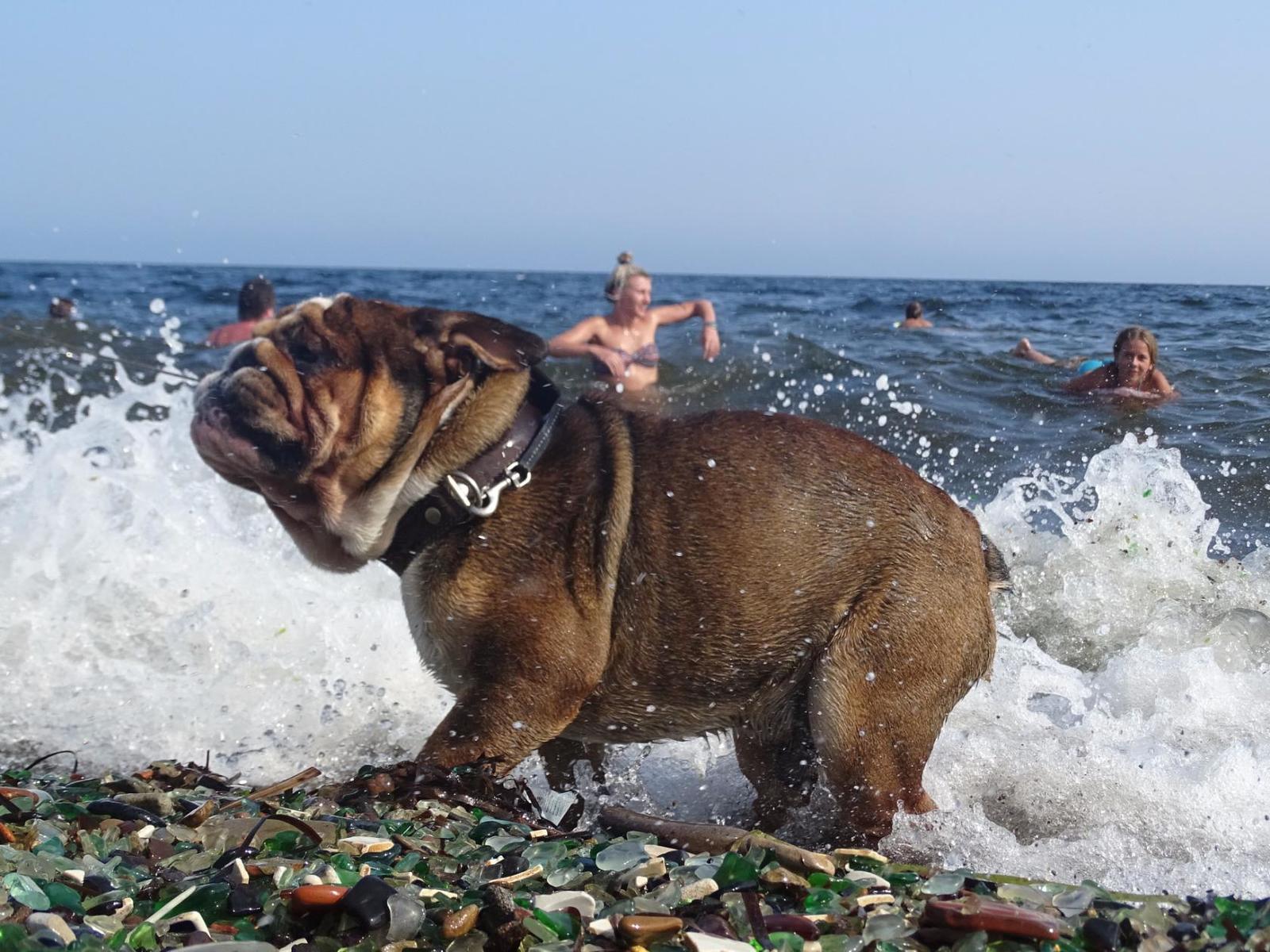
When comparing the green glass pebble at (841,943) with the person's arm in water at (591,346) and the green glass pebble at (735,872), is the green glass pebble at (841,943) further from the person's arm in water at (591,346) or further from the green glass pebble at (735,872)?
the person's arm in water at (591,346)

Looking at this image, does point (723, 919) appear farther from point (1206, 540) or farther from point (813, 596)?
point (1206, 540)

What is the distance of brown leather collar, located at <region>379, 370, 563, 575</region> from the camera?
4188 mm

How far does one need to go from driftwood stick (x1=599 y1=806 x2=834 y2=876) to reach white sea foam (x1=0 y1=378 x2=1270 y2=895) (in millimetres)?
1094

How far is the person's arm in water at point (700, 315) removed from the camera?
45.5ft

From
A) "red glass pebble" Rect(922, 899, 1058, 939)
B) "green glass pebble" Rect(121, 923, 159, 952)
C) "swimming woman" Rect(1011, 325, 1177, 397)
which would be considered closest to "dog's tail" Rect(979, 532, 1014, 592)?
"red glass pebble" Rect(922, 899, 1058, 939)

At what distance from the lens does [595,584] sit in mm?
4203

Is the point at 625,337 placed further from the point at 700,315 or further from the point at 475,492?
the point at 475,492

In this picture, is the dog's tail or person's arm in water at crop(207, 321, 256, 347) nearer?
the dog's tail

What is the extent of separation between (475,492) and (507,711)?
74 cm

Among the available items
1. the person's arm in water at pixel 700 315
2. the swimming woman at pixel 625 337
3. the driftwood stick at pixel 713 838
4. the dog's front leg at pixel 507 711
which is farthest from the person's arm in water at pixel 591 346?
the driftwood stick at pixel 713 838

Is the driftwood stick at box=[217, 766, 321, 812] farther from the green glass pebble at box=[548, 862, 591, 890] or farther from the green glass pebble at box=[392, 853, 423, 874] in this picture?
the green glass pebble at box=[548, 862, 591, 890]

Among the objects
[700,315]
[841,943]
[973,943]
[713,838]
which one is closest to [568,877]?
[713,838]

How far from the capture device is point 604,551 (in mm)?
4227

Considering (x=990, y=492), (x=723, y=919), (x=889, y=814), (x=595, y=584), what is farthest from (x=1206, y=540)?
(x=723, y=919)
